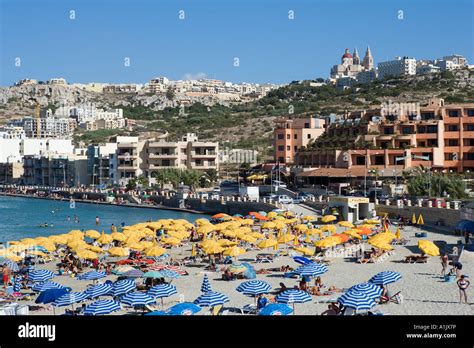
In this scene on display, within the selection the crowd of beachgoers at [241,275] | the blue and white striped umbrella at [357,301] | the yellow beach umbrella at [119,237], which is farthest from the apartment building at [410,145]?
the blue and white striped umbrella at [357,301]

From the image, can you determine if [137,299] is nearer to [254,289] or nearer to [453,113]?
[254,289]

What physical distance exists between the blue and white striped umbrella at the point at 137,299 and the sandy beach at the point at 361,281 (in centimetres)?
94

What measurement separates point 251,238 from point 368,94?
106577 mm

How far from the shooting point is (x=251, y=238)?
3353cm

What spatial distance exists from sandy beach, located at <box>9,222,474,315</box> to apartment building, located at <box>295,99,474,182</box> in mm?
30257

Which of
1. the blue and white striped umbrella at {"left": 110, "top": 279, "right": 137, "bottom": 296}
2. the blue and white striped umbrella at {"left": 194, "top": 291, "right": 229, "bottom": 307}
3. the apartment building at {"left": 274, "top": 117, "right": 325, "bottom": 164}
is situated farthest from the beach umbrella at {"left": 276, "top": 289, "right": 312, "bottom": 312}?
the apartment building at {"left": 274, "top": 117, "right": 325, "bottom": 164}

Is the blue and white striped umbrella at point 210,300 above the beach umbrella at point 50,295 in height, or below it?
above

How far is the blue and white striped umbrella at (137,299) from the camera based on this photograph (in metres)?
18.5

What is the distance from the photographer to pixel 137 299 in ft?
61.0

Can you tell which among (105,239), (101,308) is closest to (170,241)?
(105,239)

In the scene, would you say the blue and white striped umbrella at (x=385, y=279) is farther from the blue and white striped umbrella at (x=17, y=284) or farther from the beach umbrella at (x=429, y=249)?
the blue and white striped umbrella at (x=17, y=284)

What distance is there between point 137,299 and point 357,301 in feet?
20.3

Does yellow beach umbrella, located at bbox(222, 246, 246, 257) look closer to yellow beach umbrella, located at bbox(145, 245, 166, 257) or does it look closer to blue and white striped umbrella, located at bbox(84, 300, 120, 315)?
yellow beach umbrella, located at bbox(145, 245, 166, 257)

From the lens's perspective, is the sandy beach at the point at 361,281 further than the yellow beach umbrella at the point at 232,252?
No
